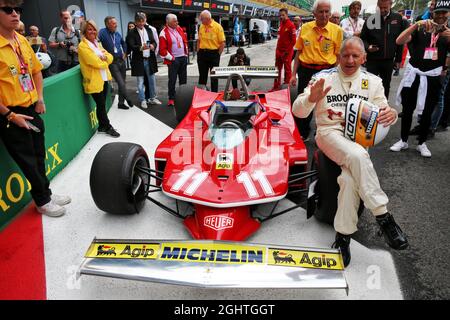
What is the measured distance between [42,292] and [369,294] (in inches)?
85.6

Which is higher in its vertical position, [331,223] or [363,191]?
[363,191]

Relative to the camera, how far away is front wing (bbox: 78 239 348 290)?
1.93m

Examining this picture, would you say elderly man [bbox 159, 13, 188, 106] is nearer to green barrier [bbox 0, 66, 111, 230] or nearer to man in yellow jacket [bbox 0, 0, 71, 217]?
green barrier [bbox 0, 66, 111, 230]

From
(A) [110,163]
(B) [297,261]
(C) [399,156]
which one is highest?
(A) [110,163]

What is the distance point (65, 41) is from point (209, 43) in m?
2.66

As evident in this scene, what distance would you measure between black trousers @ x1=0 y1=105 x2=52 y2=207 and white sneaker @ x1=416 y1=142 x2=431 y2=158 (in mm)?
4498

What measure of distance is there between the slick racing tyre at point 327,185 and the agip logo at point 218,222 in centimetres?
77

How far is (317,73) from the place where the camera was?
303 cm

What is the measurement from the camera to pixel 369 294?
7.46 feet

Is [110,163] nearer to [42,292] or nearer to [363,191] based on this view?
[42,292]

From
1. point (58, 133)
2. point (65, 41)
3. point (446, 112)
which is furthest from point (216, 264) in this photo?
point (65, 41)

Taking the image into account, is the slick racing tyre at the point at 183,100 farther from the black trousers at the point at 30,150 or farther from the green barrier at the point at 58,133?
the black trousers at the point at 30,150

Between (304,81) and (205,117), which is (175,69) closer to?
(304,81)

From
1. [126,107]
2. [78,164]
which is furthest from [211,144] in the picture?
[126,107]
